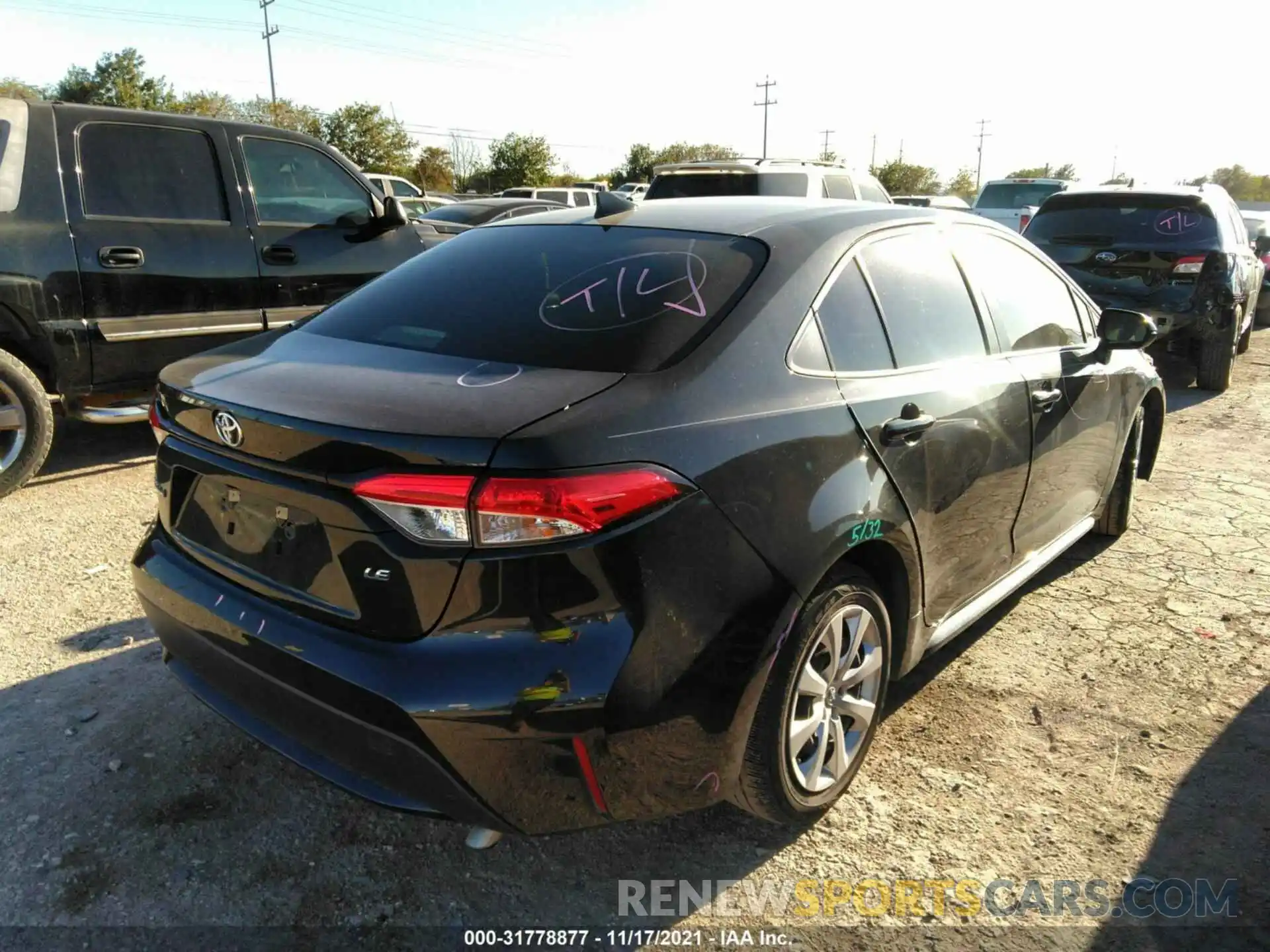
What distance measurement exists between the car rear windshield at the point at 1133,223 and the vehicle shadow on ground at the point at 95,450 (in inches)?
292

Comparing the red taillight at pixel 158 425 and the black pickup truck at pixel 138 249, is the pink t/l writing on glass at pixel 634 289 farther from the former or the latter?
the black pickup truck at pixel 138 249

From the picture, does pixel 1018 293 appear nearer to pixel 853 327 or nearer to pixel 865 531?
pixel 853 327

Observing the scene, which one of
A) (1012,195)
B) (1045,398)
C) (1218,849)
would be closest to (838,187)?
(1045,398)

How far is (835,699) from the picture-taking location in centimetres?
250

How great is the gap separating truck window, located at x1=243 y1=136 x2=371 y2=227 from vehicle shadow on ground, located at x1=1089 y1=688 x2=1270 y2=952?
5.57 metres

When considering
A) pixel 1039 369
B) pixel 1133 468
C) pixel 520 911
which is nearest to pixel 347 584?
pixel 520 911

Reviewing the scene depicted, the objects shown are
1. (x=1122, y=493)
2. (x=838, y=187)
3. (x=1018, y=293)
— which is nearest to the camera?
(x=1018, y=293)

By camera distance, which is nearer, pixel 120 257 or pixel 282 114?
pixel 120 257

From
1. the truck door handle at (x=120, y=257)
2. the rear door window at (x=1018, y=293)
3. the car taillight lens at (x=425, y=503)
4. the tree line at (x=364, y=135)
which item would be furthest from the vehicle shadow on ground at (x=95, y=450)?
the tree line at (x=364, y=135)

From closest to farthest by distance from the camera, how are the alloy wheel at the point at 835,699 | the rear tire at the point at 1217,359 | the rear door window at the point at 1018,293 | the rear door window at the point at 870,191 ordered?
the alloy wheel at the point at 835,699 < the rear door window at the point at 1018,293 < the rear tire at the point at 1217,359 < the rear door window at the point at 870,191

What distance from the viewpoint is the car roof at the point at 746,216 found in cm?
268

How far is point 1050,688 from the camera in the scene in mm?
3287

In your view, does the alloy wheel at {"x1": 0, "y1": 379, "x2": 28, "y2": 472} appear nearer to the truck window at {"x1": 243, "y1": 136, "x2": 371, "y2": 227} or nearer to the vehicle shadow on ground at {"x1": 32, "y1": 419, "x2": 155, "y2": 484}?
the vehicle shadow on ground at {"x1": 32, "y1": 419, "x2": 155, "y2": 484}

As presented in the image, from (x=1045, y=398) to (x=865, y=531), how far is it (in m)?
1.34
